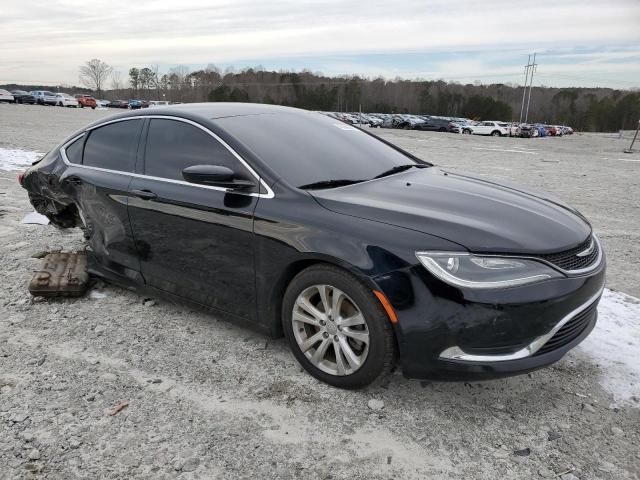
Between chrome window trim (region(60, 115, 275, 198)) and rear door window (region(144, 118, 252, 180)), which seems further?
rear door window (region(144, 118, 252, 180))

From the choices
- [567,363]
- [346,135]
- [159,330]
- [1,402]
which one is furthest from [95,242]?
[567,363]

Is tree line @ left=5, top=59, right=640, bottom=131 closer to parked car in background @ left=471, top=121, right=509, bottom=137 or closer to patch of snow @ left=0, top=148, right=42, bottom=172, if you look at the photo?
parked car in background @ left=471, top=121, right=509, bottom=137

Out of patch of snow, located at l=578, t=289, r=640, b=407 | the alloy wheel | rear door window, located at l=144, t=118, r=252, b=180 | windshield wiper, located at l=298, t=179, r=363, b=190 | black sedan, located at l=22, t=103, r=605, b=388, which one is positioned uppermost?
rear door window, located at l=144, t=118, r=252, b=180

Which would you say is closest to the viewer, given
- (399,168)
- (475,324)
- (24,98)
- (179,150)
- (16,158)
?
(475,324)

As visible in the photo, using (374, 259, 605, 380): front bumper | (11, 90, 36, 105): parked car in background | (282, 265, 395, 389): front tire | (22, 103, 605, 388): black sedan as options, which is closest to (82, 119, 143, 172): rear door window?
(22, 103, 605, 388): black sedan

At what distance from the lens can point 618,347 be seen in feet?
11.5

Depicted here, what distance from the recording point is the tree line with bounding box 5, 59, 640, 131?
110 meters

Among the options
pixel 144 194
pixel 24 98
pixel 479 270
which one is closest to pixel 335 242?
pixel 479 270

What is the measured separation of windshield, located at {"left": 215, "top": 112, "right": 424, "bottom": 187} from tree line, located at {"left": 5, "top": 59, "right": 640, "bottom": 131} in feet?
323

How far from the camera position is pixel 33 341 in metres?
3.65

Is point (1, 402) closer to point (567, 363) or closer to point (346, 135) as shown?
point (346, 135)

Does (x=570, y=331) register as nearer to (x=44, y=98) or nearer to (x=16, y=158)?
(x=16, y=158)

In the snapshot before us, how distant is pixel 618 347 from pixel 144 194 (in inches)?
139

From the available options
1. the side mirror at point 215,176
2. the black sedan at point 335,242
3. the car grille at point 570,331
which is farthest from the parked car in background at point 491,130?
the side mirror at point 215,176
